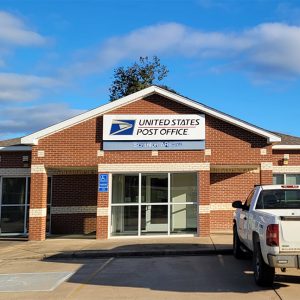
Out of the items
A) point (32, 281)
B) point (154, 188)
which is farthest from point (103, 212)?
point (32, 281)

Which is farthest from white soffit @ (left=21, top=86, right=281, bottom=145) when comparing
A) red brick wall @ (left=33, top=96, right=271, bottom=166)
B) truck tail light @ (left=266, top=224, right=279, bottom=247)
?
truck tail light @ (left=266, top=224, right=279, bottom=247)

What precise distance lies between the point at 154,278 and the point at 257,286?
226cm

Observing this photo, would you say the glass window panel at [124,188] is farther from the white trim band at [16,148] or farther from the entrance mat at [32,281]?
the entrance mat at [32,281]

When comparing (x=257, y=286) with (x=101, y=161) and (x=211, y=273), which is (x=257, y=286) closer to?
(x=211, y=273)

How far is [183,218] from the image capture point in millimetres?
17625

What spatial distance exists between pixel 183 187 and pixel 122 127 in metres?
3.17

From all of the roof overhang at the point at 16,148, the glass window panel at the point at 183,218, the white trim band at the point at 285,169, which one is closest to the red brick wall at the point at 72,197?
the roof overhang at the point at 16,148

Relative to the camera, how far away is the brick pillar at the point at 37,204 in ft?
56.7

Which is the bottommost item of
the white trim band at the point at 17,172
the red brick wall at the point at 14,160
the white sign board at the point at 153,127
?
the white trim band at the point at 17,172

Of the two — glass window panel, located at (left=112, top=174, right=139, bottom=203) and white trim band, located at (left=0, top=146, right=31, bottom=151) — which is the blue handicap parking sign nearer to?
glass window panel, located at (left=112, top=174, right=139, bottom=203)

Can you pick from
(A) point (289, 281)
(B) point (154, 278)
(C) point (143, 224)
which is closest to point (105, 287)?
(B) point (154, 278)

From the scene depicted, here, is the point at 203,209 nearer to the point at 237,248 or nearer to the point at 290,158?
the point at 237,248

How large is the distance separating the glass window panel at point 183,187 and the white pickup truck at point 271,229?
6.65 m

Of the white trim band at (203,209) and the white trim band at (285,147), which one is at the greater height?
the white trim band at (285,147)
